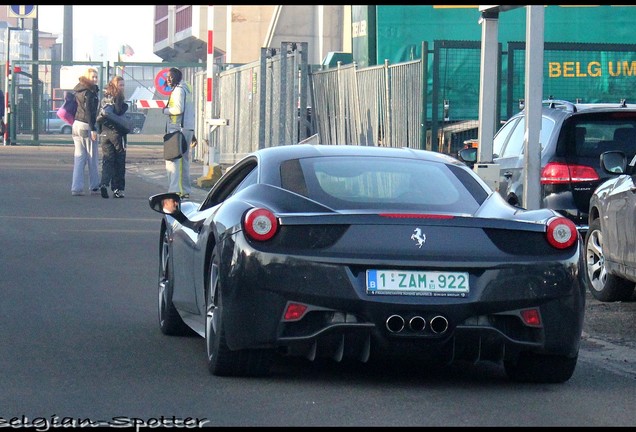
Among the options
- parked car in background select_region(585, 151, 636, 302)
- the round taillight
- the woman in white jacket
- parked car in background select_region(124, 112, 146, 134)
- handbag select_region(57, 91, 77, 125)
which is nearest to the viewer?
the round taillight

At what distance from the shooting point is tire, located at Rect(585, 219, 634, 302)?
10.6 meters

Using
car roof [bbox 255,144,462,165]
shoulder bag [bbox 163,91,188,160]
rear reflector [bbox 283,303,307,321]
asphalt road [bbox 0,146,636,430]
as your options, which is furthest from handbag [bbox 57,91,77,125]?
rear reflector [bbox 283,303,307,321]

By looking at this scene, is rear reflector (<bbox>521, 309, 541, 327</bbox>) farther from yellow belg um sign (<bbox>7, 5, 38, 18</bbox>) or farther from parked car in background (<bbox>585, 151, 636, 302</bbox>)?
yellow belg um sign (<bbox>7, 5, 38, 18</bbox>)

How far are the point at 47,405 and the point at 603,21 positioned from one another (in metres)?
21.2

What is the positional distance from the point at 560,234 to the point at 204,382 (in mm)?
1903

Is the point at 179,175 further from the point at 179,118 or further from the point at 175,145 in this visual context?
the point at 175,145

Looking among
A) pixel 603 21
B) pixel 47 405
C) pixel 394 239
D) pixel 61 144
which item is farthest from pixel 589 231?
pixel 61 144

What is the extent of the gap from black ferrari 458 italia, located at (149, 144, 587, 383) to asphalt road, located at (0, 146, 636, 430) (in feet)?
0.69

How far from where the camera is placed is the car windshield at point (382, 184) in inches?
270

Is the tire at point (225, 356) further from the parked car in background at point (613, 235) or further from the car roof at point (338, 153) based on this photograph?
the parked car in background at point (613, 235)

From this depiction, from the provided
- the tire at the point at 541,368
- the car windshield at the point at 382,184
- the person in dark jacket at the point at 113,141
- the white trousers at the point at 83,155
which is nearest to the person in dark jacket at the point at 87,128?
the white trousers at the point at 83,155

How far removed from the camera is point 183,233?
8008mm

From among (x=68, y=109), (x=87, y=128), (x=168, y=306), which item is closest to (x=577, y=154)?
(x=168, y=306)

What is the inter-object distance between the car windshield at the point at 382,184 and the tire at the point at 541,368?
32.3 inches
